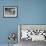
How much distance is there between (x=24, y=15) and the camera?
13.6ft

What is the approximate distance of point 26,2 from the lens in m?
4.16

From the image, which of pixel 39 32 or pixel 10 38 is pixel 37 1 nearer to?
pixel 39 32

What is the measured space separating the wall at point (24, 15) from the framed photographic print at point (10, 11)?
0.32 feet

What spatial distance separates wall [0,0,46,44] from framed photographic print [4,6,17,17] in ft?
0.32

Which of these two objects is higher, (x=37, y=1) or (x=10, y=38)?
(x=37, y=1)

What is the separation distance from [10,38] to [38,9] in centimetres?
122

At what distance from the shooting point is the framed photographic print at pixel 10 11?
4.12m

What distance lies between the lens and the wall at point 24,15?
4129mm

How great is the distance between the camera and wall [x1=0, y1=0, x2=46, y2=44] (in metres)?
4.13

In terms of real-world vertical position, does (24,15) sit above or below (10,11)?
below

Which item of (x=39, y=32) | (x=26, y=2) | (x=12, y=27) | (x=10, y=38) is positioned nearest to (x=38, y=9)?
(x=26, y=2)

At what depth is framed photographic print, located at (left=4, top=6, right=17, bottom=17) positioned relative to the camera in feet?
13.5

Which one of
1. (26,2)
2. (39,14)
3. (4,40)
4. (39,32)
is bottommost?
(4,40)

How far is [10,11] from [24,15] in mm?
445
